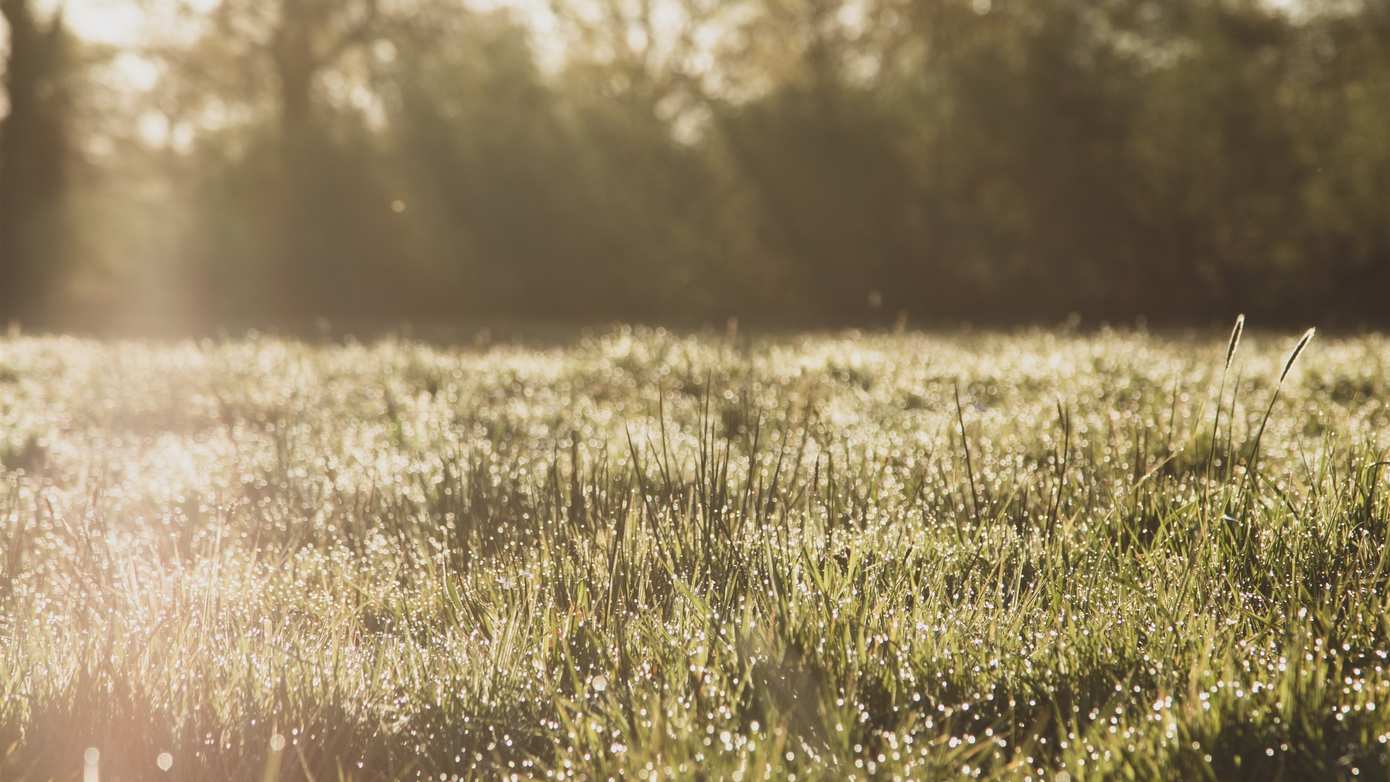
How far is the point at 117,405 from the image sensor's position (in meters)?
5.71

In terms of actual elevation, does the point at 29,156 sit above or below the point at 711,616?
above

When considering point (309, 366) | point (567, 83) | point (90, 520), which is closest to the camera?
point (90, 520)

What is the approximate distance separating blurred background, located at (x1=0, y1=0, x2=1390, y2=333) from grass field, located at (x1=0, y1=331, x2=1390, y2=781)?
41.3ft

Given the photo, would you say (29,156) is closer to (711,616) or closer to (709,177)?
(709,177)

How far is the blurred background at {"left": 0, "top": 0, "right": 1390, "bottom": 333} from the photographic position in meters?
15.7

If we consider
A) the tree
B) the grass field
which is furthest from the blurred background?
the grass field

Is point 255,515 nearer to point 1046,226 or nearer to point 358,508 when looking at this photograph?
point 358,508

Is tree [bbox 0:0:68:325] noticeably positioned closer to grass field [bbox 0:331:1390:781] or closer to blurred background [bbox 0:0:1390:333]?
blurred background [bbox 0:0:1390:333]

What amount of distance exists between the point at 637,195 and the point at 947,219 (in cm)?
482

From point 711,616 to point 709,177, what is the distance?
16.6m

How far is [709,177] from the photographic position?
1844cm

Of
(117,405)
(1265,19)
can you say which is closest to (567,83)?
(1265,19)

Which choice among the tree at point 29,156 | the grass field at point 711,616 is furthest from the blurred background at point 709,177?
the grass field at point 711,616

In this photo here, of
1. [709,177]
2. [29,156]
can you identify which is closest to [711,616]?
[709,177]
